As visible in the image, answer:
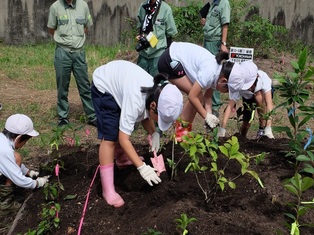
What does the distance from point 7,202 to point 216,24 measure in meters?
3.62

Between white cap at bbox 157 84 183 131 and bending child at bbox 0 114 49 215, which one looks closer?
white cap at bbox 157 84 183 131

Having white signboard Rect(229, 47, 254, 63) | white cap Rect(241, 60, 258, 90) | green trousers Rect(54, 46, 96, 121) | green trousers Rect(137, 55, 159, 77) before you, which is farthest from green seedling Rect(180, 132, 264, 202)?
white signboard Rect(229, 47, 254, 63)

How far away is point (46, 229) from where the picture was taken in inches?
115

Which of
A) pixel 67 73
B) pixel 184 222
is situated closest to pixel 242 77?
pixel 184 222

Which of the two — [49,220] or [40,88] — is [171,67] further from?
[40,88]

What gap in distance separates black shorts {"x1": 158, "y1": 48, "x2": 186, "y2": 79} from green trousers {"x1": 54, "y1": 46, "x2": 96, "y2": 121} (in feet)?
4.62

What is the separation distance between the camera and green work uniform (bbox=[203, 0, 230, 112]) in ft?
19.5

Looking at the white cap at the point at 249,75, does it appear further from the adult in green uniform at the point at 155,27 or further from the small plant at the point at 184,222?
the adult in green uniform at the point at 155,27

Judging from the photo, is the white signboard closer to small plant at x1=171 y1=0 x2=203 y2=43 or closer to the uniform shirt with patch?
small plant at x1=171 y1=0 x2=203 y2=43

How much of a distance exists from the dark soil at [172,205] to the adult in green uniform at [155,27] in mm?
1911

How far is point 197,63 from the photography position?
4.07 meters

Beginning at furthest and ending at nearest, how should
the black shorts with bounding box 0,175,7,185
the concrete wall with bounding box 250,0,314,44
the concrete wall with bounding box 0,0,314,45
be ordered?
the concrete wall with bounding box 0,0,314,45 → the concrete wall with bounding box 250,0,314,44 → the black shorts with bounding box 0,175,7,185

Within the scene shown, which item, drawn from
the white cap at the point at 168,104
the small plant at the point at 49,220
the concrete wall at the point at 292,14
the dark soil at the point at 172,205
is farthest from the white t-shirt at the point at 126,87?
the concrete wall at the point at 292,14

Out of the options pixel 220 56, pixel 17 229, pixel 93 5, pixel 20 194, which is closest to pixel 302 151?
pixel 220 56
